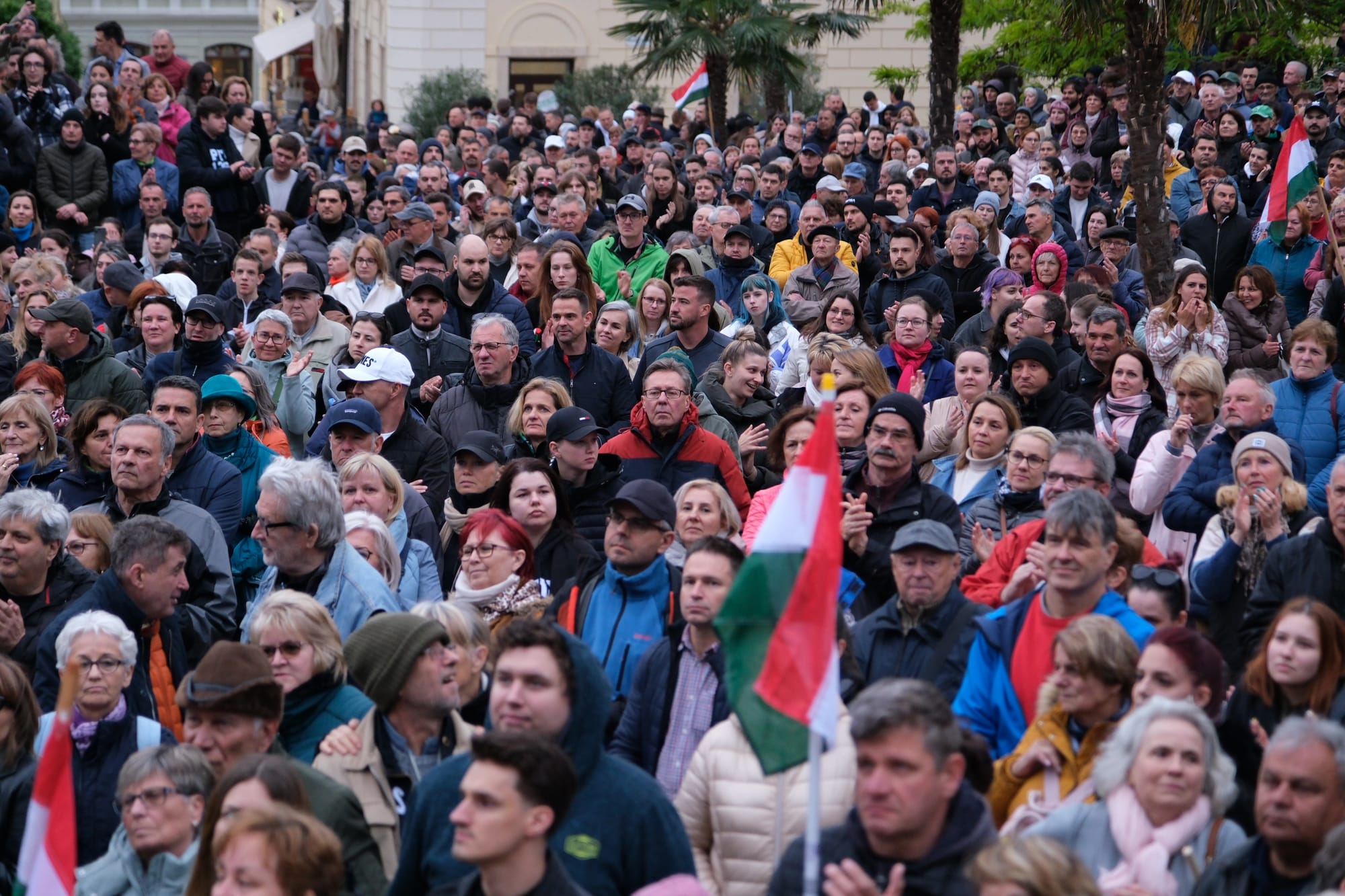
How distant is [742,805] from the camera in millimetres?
5258

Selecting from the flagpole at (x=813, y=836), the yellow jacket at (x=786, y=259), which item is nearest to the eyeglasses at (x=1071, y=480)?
the flagpole at (x=813, y=836)

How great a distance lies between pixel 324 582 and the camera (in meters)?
6.82

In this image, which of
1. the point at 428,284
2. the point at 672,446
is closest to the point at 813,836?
the point at 672,446

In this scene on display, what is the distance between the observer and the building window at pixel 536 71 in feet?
150

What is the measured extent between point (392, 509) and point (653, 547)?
1631mm

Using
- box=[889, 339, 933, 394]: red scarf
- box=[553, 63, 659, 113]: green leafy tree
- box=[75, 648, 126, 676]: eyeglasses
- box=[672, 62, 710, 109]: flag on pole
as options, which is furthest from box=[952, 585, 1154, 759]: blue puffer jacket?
box=[553, 63, 659, 113]: green leafy tree

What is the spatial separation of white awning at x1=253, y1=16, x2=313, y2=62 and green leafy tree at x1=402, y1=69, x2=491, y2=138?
278cm

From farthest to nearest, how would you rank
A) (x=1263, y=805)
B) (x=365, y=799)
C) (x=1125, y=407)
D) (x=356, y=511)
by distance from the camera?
(x=1125, y=407)
(x=356, y=511)
(x=365, y=799)
(x=1263, y=805)

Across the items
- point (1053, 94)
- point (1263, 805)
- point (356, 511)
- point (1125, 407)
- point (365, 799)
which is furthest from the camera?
point (1053, 94)

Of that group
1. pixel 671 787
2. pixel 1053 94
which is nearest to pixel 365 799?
pixel 671 787

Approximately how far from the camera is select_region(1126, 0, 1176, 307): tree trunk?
550 inches

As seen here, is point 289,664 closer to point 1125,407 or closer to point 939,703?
point 939,703

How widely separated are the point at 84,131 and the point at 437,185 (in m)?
3.79

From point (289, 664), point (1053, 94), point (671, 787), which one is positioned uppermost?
point (1053, 94)
